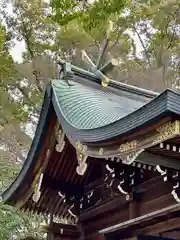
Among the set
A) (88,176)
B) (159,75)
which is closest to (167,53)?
(159,75)

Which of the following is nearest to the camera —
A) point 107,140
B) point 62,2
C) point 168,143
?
point 168,143

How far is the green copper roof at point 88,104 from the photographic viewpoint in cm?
508

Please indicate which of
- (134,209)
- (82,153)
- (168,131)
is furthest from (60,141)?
(168,131)

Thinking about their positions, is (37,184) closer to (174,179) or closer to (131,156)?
(174,179)

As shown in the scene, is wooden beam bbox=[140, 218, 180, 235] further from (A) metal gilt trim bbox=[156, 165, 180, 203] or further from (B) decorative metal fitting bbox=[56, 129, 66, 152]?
(B) decorative metal fitting bbox=[56, 129, 66, 152]

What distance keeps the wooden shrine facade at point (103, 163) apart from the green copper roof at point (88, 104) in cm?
1

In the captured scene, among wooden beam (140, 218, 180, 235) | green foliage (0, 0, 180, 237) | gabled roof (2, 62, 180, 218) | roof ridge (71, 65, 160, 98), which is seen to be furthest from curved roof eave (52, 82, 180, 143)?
green foliage (0, 0, 180, 237)

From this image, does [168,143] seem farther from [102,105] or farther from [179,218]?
[102,105]

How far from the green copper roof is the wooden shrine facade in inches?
0.5

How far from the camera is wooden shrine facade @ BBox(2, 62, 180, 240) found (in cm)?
383

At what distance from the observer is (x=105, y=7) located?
1225cm

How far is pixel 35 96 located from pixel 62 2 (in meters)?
3.02

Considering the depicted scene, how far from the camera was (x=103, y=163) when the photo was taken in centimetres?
562

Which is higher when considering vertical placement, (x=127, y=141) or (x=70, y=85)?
(x=70, y=85)
